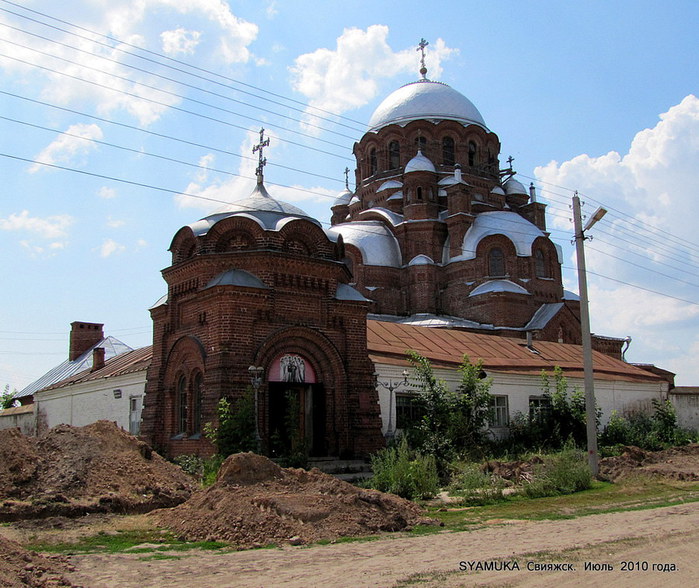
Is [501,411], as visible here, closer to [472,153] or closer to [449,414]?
[449,414]

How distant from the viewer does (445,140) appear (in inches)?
1630

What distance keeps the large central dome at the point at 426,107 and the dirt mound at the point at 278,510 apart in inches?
1304

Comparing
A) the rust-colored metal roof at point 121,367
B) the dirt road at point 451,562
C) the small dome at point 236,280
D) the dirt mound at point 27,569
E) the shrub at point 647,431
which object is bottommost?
the dirt road at point 451,562

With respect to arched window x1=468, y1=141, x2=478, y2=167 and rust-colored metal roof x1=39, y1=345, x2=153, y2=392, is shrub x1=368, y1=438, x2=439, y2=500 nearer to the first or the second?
rust-colored metal roof x1=39, y1=345, x2=153, y2=392

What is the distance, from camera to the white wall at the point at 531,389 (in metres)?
19.8

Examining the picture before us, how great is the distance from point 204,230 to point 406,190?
2276cm

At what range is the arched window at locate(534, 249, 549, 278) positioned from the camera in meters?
37.0

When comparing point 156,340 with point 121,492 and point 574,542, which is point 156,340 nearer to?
point 121,492

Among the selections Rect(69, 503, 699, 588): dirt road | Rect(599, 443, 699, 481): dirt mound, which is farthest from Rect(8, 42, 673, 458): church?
Rect(69, 503, 699, 588): dirt road

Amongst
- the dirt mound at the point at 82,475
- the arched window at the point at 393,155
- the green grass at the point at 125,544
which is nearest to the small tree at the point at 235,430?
the dirt mound at the point at 82,475

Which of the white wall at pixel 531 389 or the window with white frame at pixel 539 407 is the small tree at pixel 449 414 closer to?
the white wall at pixel 531 389

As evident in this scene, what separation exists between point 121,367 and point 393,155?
923 inches

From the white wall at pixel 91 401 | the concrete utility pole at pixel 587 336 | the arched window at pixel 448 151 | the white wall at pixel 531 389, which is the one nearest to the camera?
the concrete utility pole at pixel 587 336

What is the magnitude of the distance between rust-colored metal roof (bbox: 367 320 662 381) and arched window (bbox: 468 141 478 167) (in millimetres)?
14763
